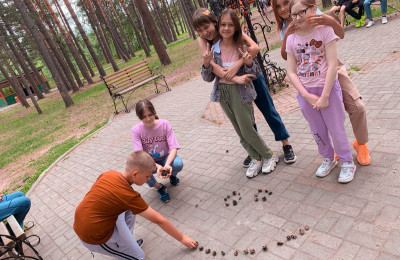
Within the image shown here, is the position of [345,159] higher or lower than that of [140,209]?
lower

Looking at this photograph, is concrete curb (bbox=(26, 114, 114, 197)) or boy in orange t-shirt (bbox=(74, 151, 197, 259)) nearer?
boy in orange t-shirt (bbox=(74, 151, 197, 259))

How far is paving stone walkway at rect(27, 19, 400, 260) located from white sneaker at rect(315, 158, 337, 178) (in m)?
0.05

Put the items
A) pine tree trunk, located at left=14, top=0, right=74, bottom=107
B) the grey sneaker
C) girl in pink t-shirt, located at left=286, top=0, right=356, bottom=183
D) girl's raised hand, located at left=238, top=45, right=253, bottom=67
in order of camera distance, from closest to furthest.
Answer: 1. girl in pink t-shirt, located at left=286, top=0, right=356, bottom=183
2. girl's raised hand, located at left=238, top=45, right=253, bottom=67
3. the grey sneaker
4. pine tree trunk, located at left=14, top=0, right=74, bottom=107

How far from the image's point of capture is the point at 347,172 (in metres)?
2.95

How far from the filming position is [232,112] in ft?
11.2

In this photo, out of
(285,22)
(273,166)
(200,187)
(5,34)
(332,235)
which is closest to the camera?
(332,235)

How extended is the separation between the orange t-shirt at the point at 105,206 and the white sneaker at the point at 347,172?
1949mm

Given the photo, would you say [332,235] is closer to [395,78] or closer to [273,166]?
[273,166]

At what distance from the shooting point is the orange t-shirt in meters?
2.47

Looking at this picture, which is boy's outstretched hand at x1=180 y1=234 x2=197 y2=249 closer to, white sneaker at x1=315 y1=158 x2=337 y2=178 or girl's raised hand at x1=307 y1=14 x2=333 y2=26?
white sneaker at x1=315 y1=158 x2=337 y2=178

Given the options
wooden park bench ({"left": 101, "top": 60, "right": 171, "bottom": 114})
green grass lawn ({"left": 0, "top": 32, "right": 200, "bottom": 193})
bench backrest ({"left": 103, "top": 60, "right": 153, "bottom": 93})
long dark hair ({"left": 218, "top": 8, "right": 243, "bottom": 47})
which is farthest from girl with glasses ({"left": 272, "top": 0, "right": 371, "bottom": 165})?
bench backrest ({"left": 103, "top": 60, "right": 153, "bottom": 93})

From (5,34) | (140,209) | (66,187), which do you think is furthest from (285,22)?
(5,34)

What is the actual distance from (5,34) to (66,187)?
20.2 m

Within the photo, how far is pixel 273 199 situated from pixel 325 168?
657 mm
